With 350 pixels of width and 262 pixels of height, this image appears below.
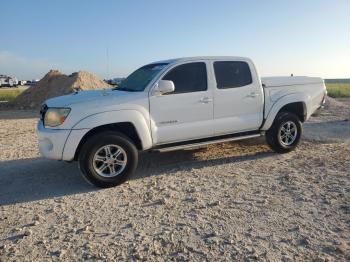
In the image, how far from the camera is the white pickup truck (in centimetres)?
559

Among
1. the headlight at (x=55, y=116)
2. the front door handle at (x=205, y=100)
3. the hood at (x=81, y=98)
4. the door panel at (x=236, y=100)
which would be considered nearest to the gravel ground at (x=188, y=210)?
the door panel at (x=236, y=100)

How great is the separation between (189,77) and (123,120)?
4.80ft

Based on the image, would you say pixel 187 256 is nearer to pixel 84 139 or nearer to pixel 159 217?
pixel 159 217

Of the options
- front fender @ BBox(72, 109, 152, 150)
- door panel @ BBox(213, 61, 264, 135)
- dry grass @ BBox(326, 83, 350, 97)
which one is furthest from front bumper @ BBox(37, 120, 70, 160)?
dry grass @ BBox(326, 83, 350, 97)

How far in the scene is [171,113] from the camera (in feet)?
20.4

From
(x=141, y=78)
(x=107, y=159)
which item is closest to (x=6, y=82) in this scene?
(x=141, y=78)

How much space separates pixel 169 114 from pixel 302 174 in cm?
237

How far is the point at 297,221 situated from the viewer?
14.3ft

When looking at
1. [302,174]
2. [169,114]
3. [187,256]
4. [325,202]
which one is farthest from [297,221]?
[169,114]

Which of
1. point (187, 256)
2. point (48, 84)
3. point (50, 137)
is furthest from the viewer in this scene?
point (48, 84)

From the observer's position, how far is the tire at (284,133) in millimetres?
7461

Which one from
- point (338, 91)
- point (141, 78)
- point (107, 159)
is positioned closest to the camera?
point (107, 159)

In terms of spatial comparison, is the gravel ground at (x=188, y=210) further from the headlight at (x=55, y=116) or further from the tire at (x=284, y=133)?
the headlight at (x=55, y=116)

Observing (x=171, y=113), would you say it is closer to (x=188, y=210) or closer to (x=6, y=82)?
(x=188, y=210)
